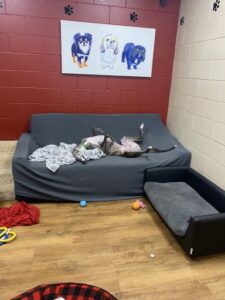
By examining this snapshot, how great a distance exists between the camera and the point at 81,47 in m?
2.94

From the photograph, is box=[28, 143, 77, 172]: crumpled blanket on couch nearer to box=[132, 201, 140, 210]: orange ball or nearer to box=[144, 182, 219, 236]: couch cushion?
box=[132, 201, 140, 210]: orange ball

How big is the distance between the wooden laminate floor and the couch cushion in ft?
0.72

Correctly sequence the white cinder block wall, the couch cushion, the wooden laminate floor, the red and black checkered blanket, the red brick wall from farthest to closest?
the red brick wall → the white cinder block wall → the couch cushion → the wooden laminate floor → the red and black checkered blanket

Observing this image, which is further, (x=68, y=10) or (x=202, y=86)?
(x=68, y=10)

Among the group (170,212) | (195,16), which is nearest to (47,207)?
(170,212)

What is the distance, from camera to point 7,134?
3170 mm

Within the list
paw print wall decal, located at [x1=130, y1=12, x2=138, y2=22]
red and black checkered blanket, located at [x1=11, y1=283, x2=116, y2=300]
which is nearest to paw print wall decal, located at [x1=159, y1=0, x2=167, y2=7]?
paw print wall decal, located at [x1=130, y1=12, x2=138, y2=22]

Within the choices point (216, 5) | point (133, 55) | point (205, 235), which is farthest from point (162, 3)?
point (205, 235)

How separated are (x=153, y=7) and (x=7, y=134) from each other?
2483 mm

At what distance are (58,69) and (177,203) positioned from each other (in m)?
2.14

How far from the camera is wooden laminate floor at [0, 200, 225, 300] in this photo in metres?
1.61

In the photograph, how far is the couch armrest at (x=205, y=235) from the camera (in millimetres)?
1732

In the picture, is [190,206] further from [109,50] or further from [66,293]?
[109,50]

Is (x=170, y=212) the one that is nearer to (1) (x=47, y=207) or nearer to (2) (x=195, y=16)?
(1) (x=47, y=207)
